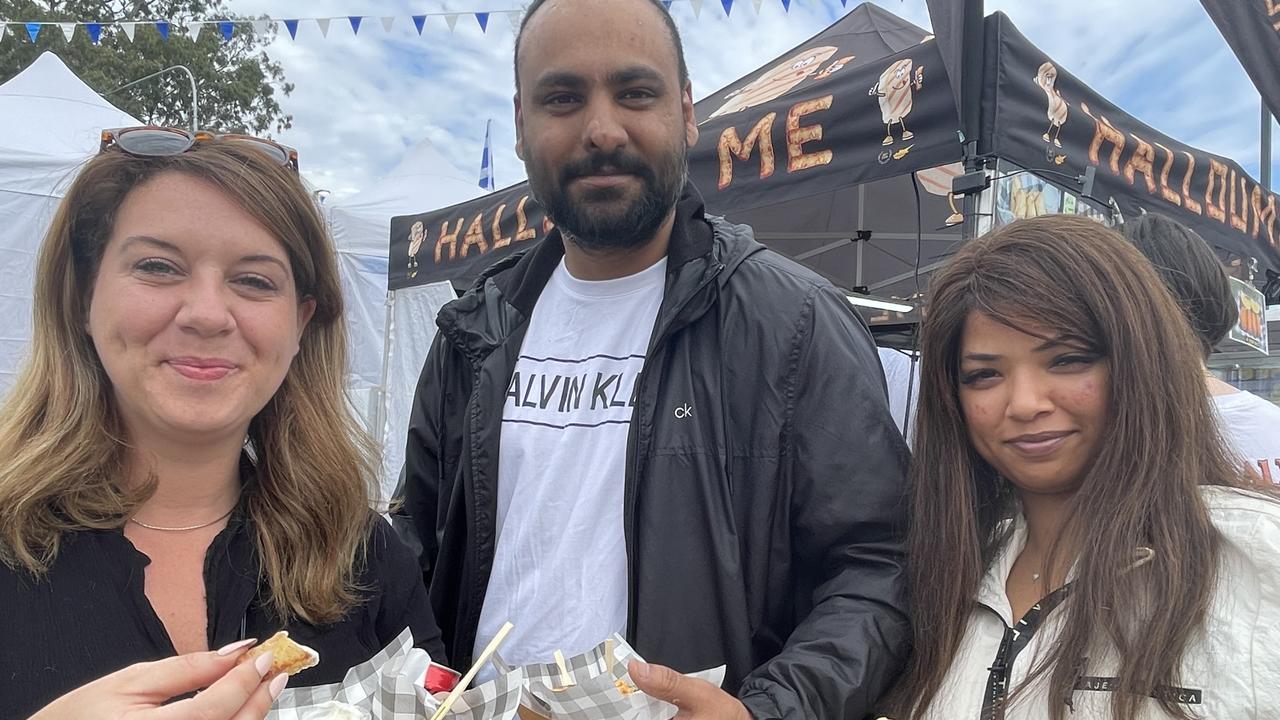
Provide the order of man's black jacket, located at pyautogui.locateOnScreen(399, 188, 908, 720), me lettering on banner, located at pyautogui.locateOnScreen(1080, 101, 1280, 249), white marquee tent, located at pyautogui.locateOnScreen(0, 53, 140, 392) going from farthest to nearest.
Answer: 1. white marquee tent, located at pyautogui.locateOnScreen(0, 53, 140, 392)
2. me lettering on banner, located at pyautogui.locateOnScreen(1080, 101, 1280, 249)
3. man's black jacket, located at pyautogui.locateOnScreen(399, 188, 908, 720)

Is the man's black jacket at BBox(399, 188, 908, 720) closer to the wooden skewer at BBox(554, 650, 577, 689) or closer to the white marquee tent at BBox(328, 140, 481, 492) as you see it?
the wooden skewer at BBox(554, 650, 577, 689)

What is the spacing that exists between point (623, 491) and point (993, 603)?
2.38 feet

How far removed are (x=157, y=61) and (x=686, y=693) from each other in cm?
2238

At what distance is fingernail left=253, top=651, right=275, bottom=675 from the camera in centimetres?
104

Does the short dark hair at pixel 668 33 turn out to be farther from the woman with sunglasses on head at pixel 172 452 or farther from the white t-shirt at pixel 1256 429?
the white t-shirt at pixel 1256 429

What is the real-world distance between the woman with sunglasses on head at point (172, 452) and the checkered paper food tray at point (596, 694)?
0.39 meters

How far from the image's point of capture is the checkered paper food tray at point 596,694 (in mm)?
1276

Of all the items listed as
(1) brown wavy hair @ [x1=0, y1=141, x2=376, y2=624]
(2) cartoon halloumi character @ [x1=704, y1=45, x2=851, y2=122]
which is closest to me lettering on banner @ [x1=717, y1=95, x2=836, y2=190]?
(2) cartoon halloumi character @ [x1=704, y1=45, x2=851, y2=122]

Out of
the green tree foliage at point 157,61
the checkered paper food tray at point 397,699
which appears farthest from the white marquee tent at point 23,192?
the green tree foliage at point 157,61

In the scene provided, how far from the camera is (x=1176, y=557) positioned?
143cm

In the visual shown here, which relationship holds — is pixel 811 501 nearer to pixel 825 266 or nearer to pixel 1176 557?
pixel 1176 557

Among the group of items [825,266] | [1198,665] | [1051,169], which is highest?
[825,266]

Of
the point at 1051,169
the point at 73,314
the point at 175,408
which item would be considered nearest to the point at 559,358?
the point at 175,408

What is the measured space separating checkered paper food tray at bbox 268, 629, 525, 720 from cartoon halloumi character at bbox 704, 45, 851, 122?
3127mm
